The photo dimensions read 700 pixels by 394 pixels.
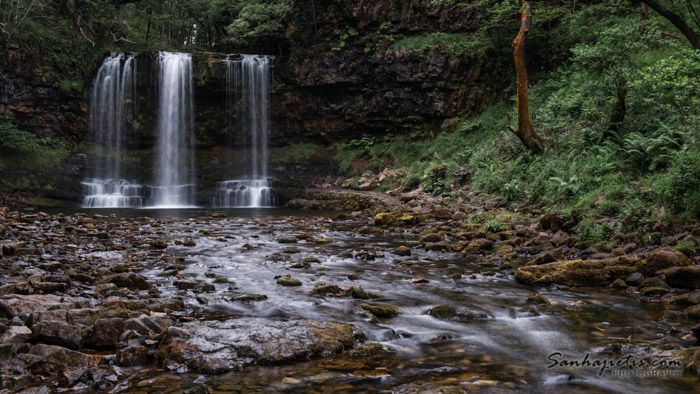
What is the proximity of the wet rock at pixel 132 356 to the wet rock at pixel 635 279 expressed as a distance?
625cm

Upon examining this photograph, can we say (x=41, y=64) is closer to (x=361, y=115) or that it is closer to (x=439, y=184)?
(x=361, y=115)

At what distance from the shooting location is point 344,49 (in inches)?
1038

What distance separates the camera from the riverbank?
3.57 m

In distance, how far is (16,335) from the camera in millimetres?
3717

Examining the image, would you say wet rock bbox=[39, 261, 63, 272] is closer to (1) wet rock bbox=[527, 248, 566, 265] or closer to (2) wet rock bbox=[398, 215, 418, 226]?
(1) wet rock bbox=[527, 248, 566, 265]

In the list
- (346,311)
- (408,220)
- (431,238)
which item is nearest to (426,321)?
(346,311)

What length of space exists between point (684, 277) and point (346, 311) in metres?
4.37

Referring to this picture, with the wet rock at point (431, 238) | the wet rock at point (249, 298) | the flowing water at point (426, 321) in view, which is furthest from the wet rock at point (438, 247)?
the wet rock at point (249, 298)

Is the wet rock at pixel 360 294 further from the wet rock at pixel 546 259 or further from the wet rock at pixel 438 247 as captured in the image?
the wet rock at pixel 438 247

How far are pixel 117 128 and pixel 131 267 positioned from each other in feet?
75.7

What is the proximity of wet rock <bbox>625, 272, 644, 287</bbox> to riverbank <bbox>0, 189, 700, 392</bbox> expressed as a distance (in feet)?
0.10

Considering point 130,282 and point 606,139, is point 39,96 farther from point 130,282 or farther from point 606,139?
point 606,139

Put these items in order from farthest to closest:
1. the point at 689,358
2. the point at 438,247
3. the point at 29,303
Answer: the point at 438,247
the point at 29,303
the point at 689,358

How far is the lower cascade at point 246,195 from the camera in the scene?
24266 millimetres
